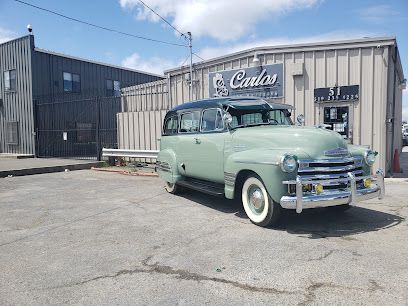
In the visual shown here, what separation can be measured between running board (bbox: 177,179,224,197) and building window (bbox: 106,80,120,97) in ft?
57.7

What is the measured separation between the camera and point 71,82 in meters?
21.8

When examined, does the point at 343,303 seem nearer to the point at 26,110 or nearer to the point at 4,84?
the point at 26,110

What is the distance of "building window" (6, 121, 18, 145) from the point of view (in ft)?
67.5

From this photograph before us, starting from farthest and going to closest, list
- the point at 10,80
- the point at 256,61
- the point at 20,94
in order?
the point at 10,80 < the point at 20,94 < the point at 256,61

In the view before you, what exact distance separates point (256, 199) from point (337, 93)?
6260mm

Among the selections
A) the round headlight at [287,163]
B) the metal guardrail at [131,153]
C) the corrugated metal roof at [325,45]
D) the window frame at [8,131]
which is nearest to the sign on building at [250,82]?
the corrugated metal roof at [325,45]

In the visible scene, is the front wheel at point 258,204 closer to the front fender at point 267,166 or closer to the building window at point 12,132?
the front fender at point 267,166

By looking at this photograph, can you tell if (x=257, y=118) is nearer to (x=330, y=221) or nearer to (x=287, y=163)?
(x=287, y=163)

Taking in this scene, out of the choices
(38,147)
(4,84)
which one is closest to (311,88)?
(38,147)

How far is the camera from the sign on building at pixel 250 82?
38.4 ft

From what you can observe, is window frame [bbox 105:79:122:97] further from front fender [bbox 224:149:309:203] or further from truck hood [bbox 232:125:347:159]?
front fender [bbox 224:149:309:203]

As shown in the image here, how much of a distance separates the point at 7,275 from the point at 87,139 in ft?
60.3

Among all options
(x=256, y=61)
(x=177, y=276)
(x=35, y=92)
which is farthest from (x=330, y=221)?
(x=35, y=92)

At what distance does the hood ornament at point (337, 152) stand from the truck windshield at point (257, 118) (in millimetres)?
1682
